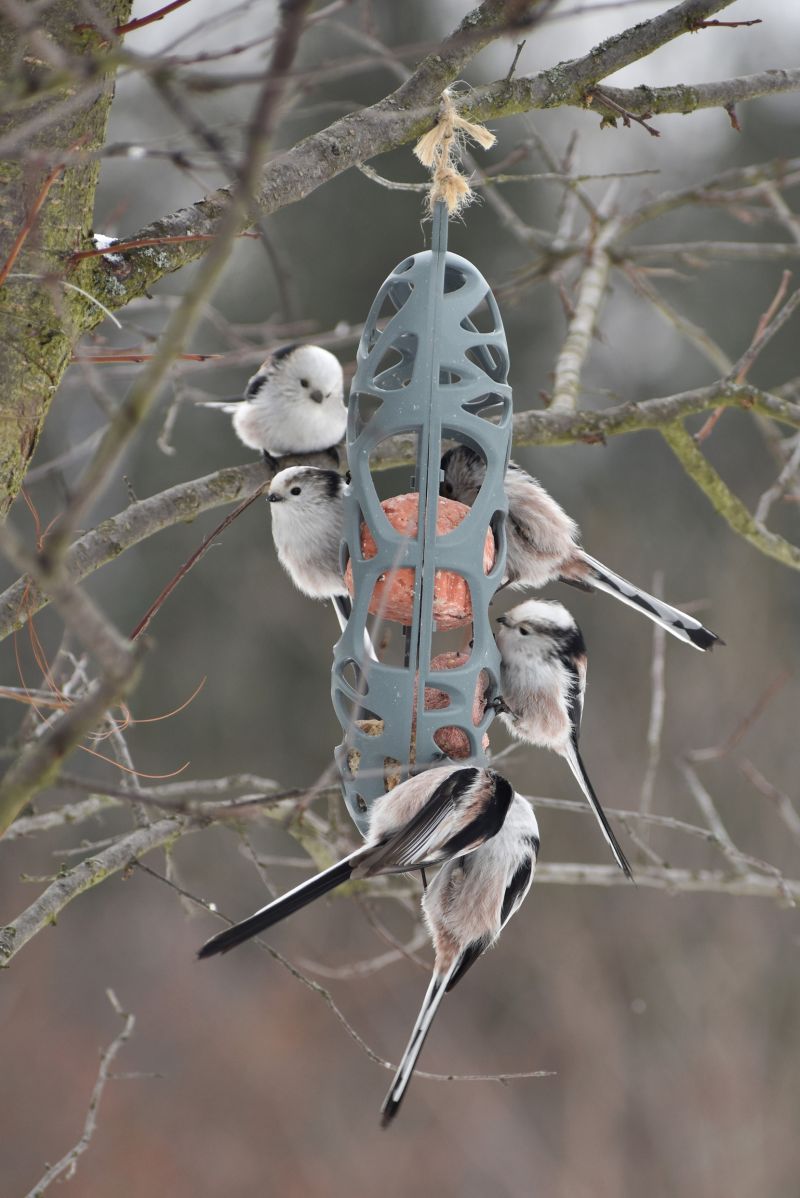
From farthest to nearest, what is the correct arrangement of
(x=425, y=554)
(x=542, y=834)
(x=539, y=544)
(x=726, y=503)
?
(x=542, y=834) → (x=726, y=503) → (x=539, y=544) → (x=425, y=554)

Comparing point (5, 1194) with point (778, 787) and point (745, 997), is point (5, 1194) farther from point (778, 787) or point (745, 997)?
point (778, 787)

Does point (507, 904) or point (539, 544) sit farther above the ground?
point (539, 544)

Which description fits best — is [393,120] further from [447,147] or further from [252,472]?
[252,472]

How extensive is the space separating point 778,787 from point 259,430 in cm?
548

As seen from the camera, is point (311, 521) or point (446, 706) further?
point (311, 521)

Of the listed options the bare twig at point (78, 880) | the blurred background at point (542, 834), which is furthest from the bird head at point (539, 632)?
the blurred background at point (542, 834)

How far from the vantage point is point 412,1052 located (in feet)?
5.70

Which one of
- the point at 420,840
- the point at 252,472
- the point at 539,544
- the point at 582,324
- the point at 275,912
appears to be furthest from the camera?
the point at 582,324

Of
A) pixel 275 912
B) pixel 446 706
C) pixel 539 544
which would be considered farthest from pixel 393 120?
pixel 275 912

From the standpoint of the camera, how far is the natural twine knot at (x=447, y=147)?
6.25 ft

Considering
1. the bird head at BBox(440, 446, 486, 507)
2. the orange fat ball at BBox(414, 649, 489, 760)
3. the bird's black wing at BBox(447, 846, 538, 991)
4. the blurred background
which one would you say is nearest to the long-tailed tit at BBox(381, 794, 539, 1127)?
the bird's black wing at BBox(447, 846, 538, 991)

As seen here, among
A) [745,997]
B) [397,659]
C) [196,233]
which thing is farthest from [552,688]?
[745,997]

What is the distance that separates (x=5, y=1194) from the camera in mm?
6578

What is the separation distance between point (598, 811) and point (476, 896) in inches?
12.5
